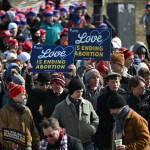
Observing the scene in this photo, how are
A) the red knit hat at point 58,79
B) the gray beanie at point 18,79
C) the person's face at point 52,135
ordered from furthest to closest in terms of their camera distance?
the gray beanie at point 18,79, the red knit hat at point 58,79, the person's face at point 52,135

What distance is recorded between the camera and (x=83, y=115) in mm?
15203

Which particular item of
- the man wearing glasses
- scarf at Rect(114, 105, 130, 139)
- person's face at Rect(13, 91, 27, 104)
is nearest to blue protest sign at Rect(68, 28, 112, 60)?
person's face at Rect(13, 91, 27, 104)

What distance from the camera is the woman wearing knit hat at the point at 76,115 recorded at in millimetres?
15109

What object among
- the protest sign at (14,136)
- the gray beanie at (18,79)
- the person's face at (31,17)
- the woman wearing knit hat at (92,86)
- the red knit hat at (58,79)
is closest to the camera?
the protest sign at (14,136)

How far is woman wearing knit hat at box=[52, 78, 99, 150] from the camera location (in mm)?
15109

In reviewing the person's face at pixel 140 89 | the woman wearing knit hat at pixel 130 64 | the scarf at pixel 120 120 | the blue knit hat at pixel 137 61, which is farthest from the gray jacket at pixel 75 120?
the blue knit hat at pixel 137 61

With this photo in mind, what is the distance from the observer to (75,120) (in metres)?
15.2

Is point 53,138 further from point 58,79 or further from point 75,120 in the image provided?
point 58,79

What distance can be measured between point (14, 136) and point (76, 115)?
138 centimetres

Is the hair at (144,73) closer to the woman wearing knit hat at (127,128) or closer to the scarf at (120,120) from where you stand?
the woman wearing knit hat at (127,128)

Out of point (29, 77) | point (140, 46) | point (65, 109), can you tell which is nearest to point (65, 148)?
point (65, 109)

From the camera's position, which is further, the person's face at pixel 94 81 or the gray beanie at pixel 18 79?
the person's face at pixel 94 81

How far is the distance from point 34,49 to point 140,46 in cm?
337

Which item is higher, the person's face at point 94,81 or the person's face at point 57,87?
the person's face at point 94,81
